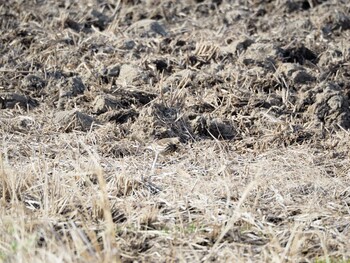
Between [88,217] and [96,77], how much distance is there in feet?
7.51

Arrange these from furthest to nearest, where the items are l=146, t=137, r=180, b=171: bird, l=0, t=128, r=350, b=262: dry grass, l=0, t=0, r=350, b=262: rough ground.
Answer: l=146, t=137, r=180, b=171: bird < l=0, t=0, r=350, b=262: rough ground < l=0, t=128, r=350, b=262: dry grass

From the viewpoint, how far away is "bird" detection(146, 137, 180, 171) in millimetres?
5176

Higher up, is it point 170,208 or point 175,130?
point 170,208

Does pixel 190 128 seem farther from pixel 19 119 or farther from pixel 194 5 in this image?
pixel 194 5

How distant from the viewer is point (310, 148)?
5383 millimetres

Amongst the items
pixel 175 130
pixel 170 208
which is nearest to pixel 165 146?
pixel 175 130

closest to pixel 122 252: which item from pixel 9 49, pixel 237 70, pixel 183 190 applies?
pixel 183 190

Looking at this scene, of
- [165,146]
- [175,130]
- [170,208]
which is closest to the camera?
[170,208]

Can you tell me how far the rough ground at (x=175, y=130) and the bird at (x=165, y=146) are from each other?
0.18 feet

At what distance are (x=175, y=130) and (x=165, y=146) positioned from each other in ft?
1.02

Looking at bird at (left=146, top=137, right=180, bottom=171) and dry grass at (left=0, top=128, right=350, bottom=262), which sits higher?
dry grass at (left=0, top=128, right=350, bottom=262)

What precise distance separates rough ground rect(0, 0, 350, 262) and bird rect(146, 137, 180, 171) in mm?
54

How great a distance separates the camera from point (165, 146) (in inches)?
205

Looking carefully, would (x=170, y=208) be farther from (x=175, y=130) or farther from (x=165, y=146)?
(x=175, y=130)
